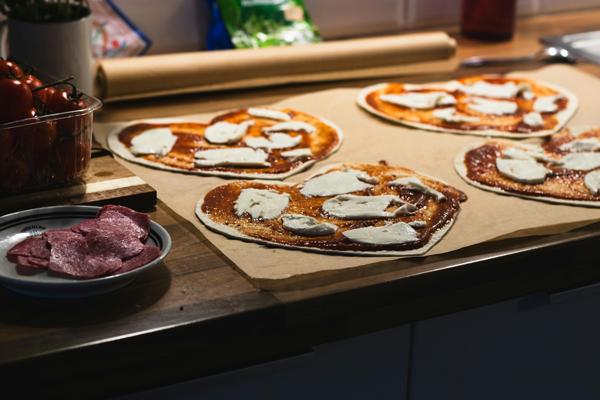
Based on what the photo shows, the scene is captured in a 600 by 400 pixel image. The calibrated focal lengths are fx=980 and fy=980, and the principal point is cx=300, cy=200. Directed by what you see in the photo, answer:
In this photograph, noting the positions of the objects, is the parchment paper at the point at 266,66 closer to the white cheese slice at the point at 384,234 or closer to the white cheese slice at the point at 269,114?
the white cheese slice at the point at 269,114

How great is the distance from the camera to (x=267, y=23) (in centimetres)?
221

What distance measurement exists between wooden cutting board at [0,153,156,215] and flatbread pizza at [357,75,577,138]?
611mm

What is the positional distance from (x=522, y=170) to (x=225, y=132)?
0.53 metres

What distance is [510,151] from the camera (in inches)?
68.4

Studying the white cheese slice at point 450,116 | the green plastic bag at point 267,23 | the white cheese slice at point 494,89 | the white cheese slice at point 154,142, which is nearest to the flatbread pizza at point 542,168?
the white cheese slice at point 450,116

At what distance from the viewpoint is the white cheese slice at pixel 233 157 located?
5.41 ft

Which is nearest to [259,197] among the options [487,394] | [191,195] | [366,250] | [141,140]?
[191,195]

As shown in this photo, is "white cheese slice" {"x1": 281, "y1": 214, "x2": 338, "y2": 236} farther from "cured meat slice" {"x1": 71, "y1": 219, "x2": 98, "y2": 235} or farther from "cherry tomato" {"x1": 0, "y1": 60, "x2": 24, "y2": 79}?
"cherry tomato" {"x1": 0, "y1": 60, "x2": 24, "y2": 79}

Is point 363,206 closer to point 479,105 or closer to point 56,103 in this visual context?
point 56,103

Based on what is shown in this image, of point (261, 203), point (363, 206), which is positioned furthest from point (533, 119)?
point (261, 203)

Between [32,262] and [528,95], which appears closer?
[32,262]

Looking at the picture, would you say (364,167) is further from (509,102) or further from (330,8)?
(330,8)

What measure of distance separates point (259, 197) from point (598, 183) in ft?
1.84

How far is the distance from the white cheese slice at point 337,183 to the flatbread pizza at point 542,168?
0.18 m
